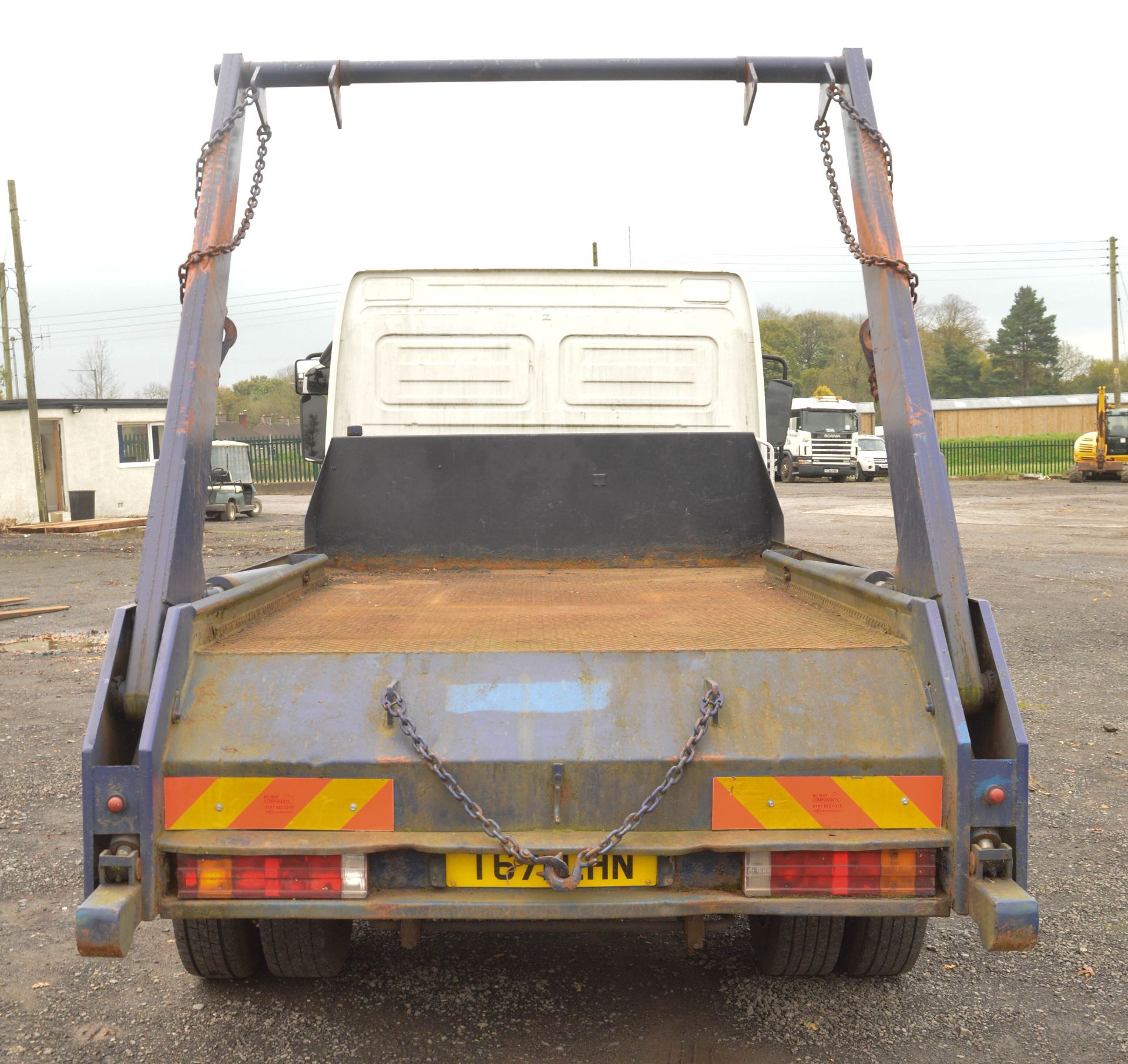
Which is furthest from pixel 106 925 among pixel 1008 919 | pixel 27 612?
pixel 27 612

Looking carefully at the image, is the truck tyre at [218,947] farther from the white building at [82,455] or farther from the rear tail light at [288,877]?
the white building at [82,455]

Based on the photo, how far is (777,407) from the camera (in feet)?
18.4

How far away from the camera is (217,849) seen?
2533 mm

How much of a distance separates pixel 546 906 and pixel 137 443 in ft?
86.2

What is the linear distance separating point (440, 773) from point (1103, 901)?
2.81m

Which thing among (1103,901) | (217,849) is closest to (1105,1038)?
(1103,901)

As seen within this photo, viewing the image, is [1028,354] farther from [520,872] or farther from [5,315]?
[520,872]

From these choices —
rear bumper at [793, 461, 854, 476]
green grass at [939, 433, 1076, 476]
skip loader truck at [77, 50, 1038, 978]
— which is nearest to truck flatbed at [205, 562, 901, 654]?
skip loader truck at [77, 50, 1038, 978]

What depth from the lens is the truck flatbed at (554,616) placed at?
2971 mm

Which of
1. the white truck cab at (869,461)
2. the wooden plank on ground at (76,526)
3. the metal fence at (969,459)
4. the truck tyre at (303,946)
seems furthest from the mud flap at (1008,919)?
the metal fence at (969,459)

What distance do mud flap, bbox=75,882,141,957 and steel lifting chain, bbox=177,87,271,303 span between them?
1.80 meters

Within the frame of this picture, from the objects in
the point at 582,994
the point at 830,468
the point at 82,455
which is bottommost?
the point at 582,994

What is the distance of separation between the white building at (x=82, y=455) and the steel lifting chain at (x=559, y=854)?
23.8 metres

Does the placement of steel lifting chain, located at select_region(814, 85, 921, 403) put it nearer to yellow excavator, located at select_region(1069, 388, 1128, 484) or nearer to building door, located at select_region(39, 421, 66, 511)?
building door, located at select_region(39, 421, 66, 511)
